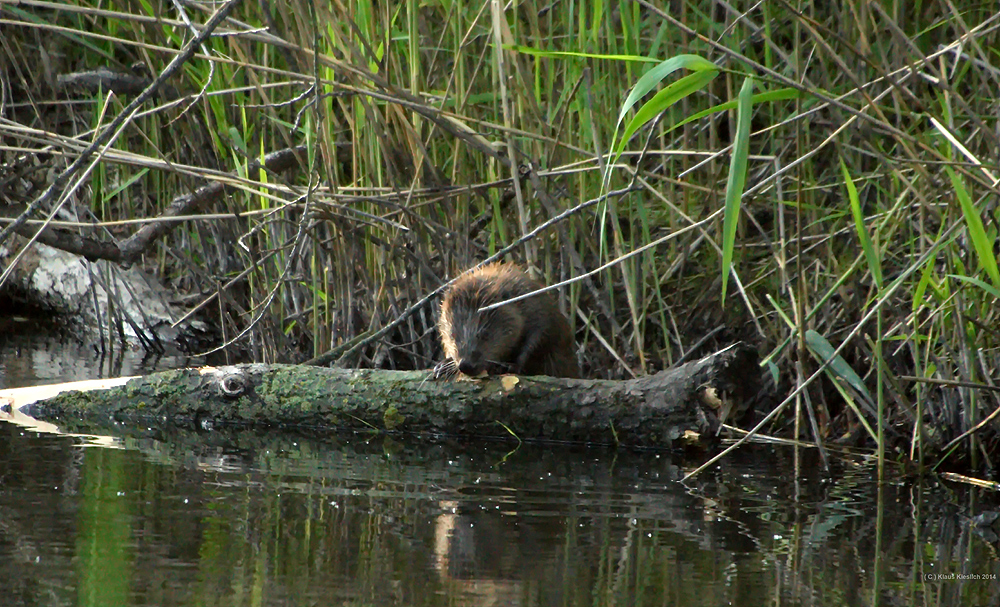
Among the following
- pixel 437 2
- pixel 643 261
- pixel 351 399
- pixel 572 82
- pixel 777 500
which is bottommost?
pixel 777 500

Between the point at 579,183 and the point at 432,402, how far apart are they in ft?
3.67

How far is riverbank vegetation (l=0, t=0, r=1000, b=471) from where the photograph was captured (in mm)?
3922

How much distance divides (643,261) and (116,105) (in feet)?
10.1

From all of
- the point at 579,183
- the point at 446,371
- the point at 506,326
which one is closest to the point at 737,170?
the point at 446,371

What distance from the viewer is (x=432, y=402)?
4152 mm

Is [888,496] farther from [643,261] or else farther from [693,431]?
[643,261]

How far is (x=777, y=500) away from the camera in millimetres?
3381

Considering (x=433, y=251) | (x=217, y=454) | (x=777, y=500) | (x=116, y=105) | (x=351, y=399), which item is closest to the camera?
(x=777, y=500)

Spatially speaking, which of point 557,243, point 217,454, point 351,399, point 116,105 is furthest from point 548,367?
point 116,105

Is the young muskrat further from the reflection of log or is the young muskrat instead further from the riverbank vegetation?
the reflection of log

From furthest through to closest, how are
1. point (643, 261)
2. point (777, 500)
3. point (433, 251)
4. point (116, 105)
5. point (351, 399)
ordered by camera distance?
1. point (116, 105)
2. point (433, 251)
3. point (643, 261)
4. point (351, 399)
5. point (777, 500)

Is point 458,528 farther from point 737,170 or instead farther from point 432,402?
point 432,402

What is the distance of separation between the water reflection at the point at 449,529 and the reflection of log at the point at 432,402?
13 centimetres

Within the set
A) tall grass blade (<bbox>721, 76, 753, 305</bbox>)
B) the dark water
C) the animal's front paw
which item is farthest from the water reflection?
tall grass blade (<bbox>721, 76, 753, 305</bbox>)
